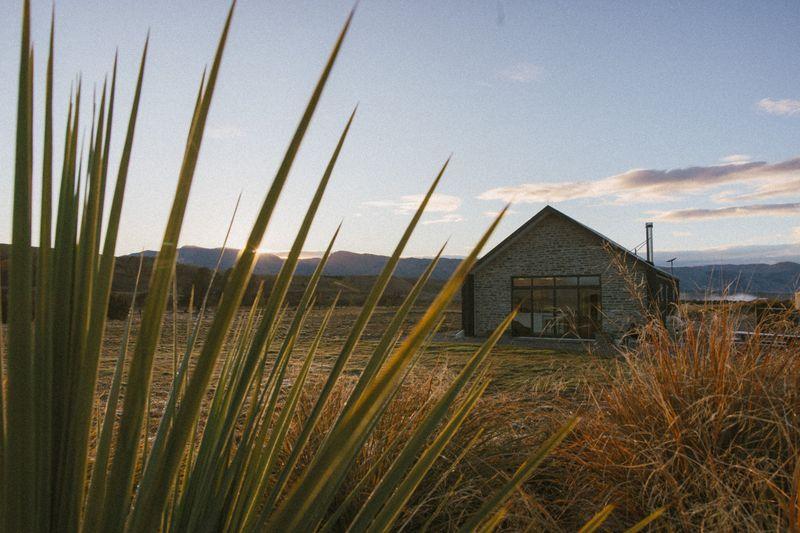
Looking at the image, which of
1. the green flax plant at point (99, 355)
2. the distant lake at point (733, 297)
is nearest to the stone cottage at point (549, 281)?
the distant lake at point (733, 297)

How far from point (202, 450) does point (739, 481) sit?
2.30 metres

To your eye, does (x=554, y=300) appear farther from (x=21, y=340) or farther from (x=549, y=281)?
(x=21, y=340)

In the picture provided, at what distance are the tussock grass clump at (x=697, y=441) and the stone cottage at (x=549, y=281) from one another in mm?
15465

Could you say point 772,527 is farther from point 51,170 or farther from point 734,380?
point 51,170

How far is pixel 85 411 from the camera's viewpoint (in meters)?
0.69

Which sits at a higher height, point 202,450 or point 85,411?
Answer: point 85,411

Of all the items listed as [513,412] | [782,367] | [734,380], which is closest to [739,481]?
[734,380]

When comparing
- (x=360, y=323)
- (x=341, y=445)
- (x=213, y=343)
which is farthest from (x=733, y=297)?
(x=213, y=343)

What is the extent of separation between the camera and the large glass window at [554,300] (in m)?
19.0

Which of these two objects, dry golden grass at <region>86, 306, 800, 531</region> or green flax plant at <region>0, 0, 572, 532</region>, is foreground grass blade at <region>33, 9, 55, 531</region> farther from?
dry golden grass at <region>86, 306, 800, 531</region>

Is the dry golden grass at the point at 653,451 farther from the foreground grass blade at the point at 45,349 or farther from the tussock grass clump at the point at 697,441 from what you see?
the foreground grass blade at the point at 45,349

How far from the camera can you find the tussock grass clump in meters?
2.22

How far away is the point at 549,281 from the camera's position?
64.6 feet

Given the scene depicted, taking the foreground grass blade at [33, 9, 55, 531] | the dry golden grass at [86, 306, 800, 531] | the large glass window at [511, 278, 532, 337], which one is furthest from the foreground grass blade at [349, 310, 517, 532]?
the large glass window at [511, 278, 532, 337]
